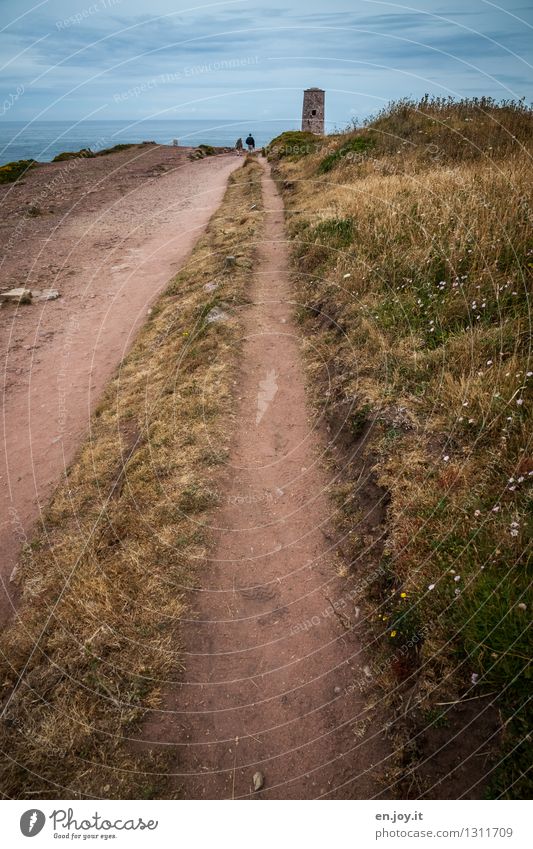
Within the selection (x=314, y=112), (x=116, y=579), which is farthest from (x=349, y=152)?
(x=314, y=112)

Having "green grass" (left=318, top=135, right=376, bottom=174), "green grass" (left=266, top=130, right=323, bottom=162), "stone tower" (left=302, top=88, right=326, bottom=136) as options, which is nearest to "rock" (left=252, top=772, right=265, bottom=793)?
"green grass" (left=318, top=135, right=376, bottom=174)

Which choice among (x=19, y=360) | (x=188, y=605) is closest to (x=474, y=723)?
(x=188, y=605)

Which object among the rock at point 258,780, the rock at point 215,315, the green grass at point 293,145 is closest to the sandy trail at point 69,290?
the rock at point 215,315

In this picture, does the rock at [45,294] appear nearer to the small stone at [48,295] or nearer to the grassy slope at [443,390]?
the small stone at [48,295]

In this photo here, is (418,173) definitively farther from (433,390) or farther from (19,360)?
(19,360)

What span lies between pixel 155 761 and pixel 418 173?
1679cm

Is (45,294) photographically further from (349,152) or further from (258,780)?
(258,780)

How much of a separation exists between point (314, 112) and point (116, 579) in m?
63.9

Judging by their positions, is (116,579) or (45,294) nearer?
(116,579)

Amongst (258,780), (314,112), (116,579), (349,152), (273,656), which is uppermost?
(314,112)

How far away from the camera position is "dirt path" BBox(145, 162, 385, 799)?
4.32 meters

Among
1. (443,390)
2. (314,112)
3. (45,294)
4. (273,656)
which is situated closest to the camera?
(273,656)

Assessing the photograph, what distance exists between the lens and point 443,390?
22.4 feet

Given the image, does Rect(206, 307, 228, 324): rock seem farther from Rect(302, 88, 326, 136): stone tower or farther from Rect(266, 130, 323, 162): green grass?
Rect(302, 88, 326, 136): stone tower
